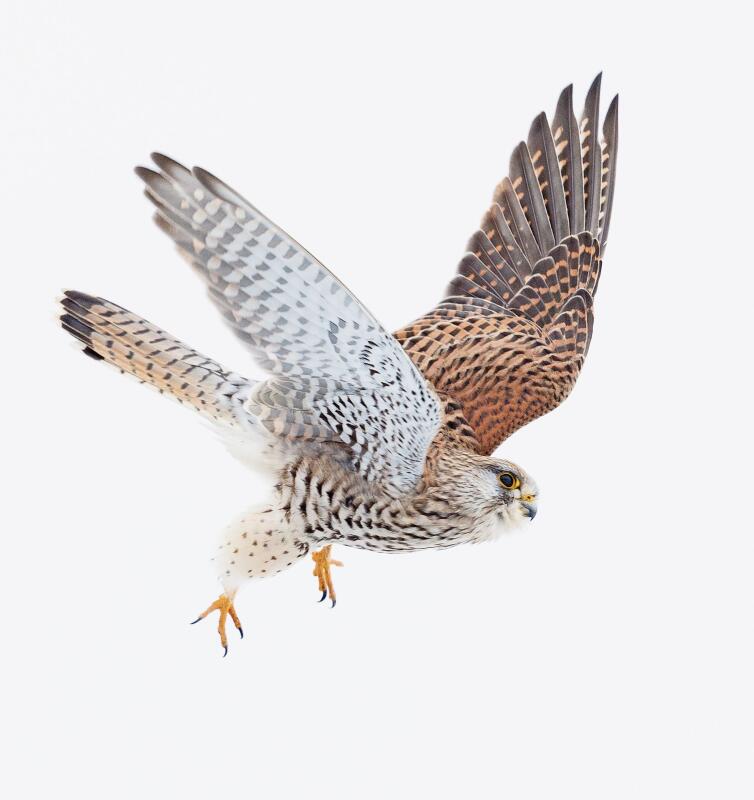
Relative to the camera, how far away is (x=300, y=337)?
4.60 meters

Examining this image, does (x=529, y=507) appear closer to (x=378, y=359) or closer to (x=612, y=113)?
(x=378, y=359)

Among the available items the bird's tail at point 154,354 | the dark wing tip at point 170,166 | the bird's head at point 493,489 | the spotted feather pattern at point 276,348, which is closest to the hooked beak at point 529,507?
the bird's head at point 493,489

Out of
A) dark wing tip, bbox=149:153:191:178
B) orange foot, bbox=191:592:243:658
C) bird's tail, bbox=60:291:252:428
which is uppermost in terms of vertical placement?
dark wing tip, bbox=149:153:191:178

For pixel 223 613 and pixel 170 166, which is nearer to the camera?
pixel 170 166

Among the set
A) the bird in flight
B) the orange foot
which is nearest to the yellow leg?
the bird in flight

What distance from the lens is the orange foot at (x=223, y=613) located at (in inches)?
233

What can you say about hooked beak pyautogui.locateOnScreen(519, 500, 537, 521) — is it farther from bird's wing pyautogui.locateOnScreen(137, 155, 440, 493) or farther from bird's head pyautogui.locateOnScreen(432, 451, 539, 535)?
bird's wing pyautogui.locateOnScreen(137, 155, 440, 493)

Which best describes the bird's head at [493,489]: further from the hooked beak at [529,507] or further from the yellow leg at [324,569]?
the yellow leg at [324,569]

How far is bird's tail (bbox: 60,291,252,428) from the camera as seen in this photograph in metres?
5.20

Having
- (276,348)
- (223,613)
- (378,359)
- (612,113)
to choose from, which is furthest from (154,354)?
(612,113)

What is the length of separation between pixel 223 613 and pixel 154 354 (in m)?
1.45

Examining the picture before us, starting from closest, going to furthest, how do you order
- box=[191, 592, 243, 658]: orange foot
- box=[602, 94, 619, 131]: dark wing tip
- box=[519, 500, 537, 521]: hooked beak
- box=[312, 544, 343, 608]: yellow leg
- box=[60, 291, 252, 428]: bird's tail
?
box=[60, 291, 252, 428]: bird's tail, box=[519, 500, 537, 521]: hooked beak, box=[191, 592, 243, 658]: orange foot, box=[602, 94, 619, 131]: dark wing tip, box=[312, 544, 343, 608]: yellow leg

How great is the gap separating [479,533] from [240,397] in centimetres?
123

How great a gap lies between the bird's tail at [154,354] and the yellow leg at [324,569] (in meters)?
1.42
